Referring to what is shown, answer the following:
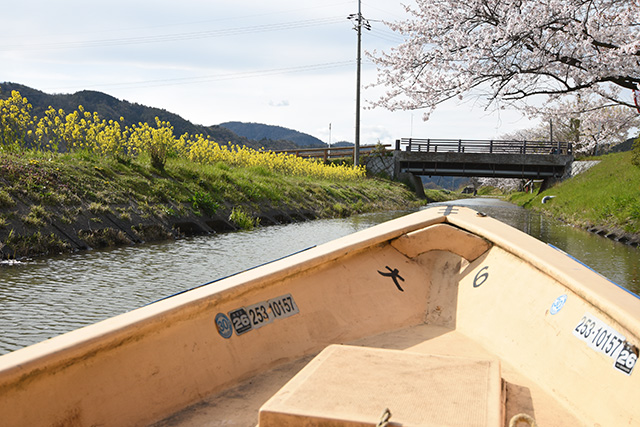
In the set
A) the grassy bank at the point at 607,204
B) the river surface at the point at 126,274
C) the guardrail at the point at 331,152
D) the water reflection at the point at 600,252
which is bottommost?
the water reflection at the point at 600,252

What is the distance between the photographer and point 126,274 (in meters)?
6.55

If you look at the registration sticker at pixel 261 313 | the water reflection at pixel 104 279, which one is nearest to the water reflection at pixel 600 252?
the water reflection at pixel 104 279

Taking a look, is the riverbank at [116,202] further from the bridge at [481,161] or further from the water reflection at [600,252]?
the bridge at [481,161]

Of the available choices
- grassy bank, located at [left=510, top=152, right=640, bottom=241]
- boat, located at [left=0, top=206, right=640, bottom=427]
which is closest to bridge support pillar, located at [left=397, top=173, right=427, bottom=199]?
grassy bank, located at [left=510, top=152, right=640, bottom=241]

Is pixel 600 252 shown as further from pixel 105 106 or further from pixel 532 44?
pixel 105 106

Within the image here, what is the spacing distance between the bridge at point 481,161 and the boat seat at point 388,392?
99.1 feet

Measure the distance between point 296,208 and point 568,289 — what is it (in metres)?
12.3

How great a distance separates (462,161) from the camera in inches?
1239

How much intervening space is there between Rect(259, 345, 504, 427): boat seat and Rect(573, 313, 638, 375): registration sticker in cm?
52

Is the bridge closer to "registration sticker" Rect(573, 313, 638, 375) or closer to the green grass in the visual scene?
the green grass

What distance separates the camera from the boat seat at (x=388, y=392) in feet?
5.91

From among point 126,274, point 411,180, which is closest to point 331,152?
point 411,180

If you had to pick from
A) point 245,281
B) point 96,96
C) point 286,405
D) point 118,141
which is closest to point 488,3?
point 118,141

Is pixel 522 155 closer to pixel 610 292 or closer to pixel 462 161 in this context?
pixel 462 161
